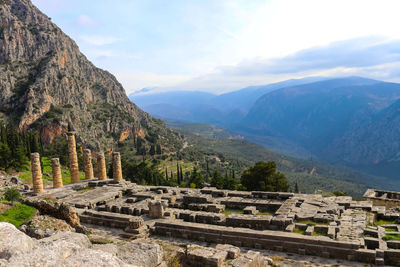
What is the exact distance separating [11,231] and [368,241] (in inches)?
566

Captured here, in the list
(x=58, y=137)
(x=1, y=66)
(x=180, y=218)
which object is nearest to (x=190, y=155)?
(x=58, y=137)

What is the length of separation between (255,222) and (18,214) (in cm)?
1319

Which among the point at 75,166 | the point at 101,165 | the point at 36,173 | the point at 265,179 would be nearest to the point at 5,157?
the point at 75,166

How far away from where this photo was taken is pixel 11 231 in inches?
251

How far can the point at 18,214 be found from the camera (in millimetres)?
16266

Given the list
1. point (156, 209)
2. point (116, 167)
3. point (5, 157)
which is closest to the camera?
point (156, 209)

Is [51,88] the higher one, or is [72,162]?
[51,88]

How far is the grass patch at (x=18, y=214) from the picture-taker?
15266 millimetres

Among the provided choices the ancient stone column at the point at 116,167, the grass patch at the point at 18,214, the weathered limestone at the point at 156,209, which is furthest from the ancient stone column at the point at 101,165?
the weathered limestone at the point at 156,209

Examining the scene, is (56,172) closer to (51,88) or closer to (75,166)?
(75,166)

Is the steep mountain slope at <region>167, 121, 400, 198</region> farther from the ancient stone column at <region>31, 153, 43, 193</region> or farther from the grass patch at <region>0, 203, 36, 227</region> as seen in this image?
the grass patch at <region>0, 203, 36, 227</region>

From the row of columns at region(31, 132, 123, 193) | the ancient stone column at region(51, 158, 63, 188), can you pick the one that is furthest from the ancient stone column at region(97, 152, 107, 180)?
the ancient stone column at region(51, 158, 63, 188)

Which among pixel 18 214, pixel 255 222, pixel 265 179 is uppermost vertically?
pixel 18 214

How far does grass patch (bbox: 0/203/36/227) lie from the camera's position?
601 inches
